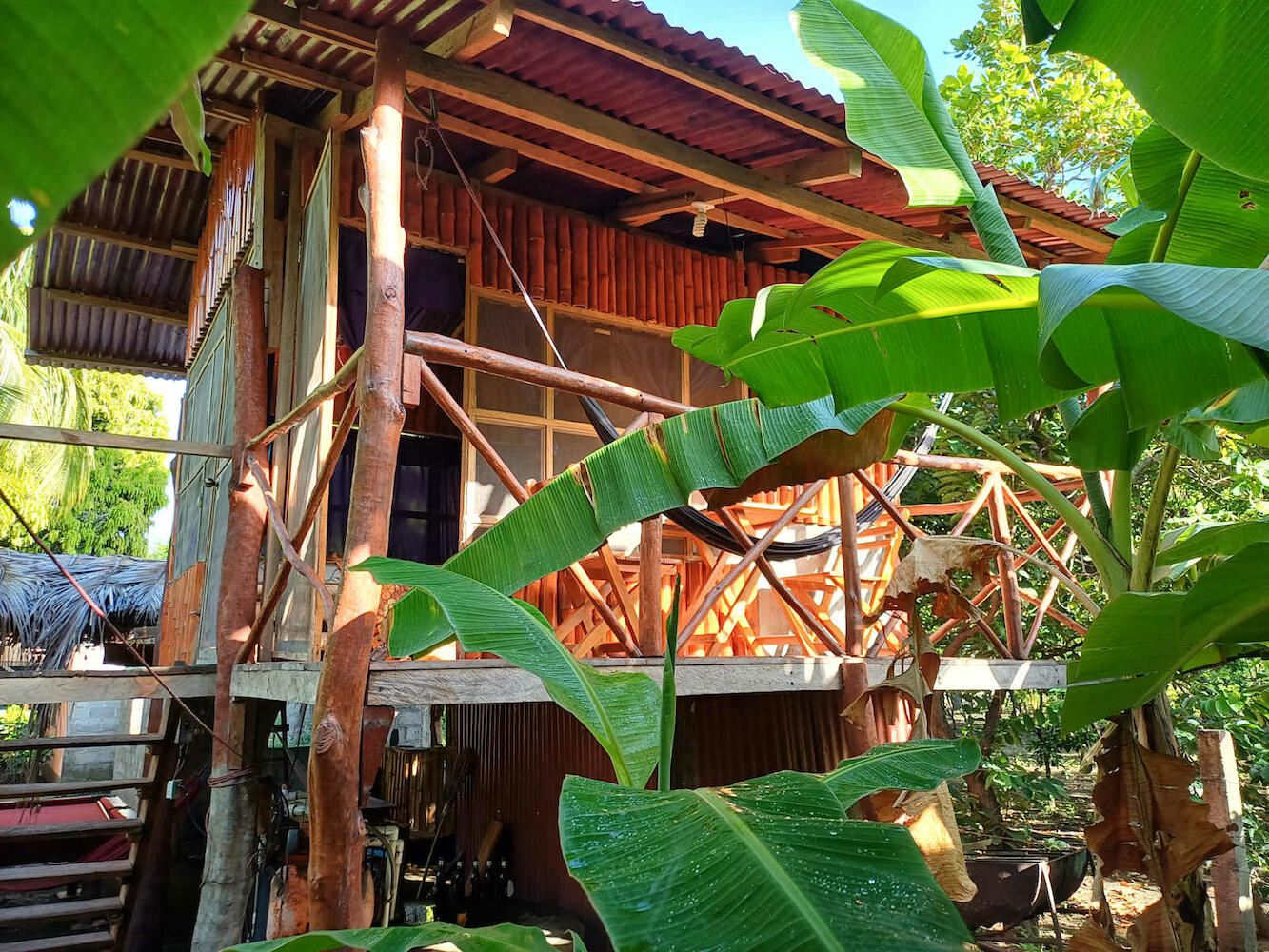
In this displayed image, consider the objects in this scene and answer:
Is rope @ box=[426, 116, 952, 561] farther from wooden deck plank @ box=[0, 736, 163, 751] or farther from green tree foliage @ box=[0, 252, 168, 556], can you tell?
green tree foliage @ box=[0, 252, 168, 556]

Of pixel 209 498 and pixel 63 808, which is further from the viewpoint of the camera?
pixel 63 808

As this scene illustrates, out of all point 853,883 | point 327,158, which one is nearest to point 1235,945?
point 853,883

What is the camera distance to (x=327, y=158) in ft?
13.8

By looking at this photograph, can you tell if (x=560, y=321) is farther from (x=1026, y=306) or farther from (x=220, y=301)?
(x=1026, y=306)

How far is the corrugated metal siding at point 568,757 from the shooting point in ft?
16.2

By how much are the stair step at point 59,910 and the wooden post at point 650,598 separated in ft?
9.18

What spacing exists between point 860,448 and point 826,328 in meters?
0.61

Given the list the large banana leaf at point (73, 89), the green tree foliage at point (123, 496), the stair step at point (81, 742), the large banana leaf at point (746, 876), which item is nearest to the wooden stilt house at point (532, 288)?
the stair step at point (81, 742)

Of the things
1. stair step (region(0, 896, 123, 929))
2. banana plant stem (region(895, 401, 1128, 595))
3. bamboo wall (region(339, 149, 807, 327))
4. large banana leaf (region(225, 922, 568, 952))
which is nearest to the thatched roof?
stair step (region(0, 896, 123, 929))

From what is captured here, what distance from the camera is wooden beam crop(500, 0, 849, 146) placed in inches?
132

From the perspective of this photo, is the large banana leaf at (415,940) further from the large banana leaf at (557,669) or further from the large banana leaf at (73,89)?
the large banana leaf at (73,89)

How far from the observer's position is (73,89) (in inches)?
11.9

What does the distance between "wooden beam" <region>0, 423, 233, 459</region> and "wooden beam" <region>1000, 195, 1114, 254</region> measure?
13.8 feet

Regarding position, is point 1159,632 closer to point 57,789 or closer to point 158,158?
point 57,789
